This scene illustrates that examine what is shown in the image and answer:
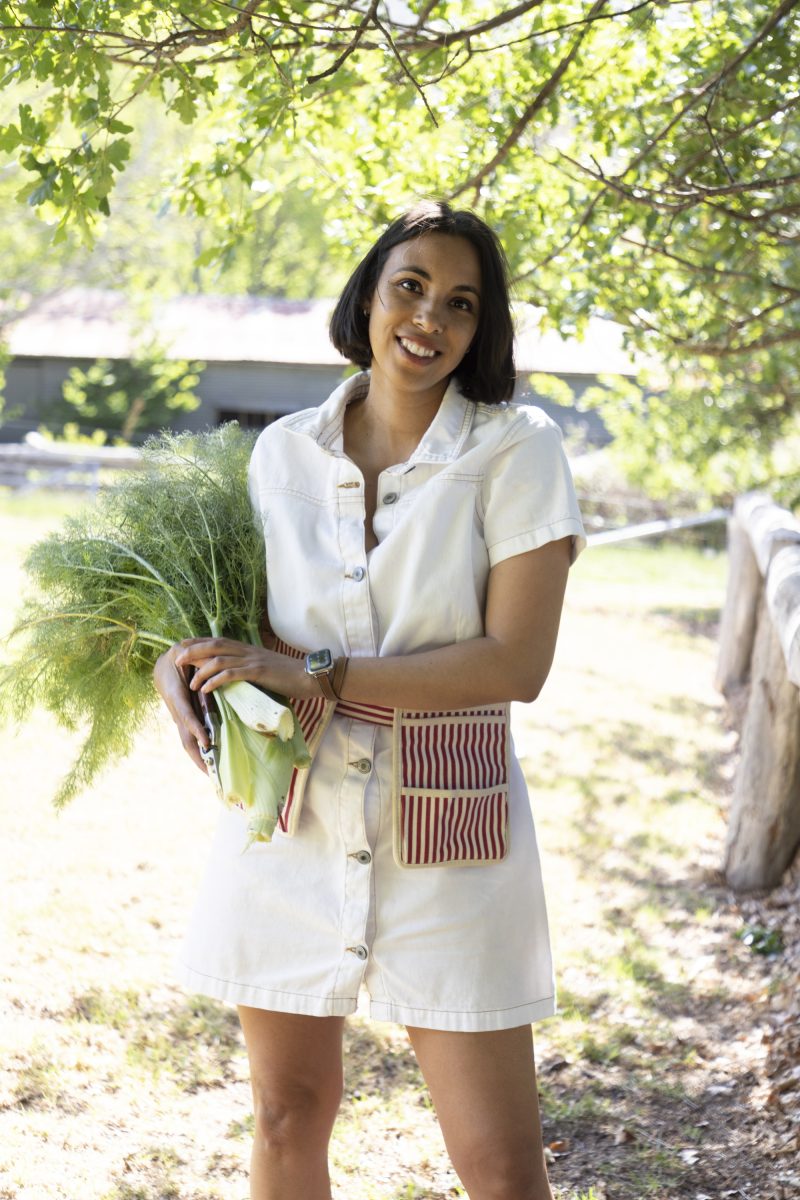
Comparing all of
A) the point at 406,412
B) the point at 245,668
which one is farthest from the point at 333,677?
the point at 406,412

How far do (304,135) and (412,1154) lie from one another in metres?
3.35

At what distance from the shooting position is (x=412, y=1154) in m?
3.35

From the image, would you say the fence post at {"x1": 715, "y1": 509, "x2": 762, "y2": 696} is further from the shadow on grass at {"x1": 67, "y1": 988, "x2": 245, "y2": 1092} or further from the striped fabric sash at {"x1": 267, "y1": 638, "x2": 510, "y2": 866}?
the striped fabric sash at {"x1": 267, "y1": 638, "x2": 510, "y2": 866}

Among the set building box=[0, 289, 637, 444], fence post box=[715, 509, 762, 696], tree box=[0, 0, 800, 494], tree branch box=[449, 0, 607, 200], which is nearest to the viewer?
tree box=[0, 0, 800, 494]

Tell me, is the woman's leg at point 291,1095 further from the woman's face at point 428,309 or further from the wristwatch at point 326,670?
the woman's face at point 428,309

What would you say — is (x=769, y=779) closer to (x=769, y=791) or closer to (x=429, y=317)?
(x=769, y=791)

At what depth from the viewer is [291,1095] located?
2219 mm

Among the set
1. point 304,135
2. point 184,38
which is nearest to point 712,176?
point 304,135

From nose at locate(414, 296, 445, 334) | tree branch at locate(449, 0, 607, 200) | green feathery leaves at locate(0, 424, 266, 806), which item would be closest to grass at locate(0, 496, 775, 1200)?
green feathery leaves at locate(0, 424, 266, 806)

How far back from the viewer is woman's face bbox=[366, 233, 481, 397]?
7.29 ft

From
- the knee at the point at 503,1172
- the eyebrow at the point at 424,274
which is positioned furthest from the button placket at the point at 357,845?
the eyebrow at the point at 424,274

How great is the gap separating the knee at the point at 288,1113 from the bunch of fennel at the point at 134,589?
0.55 m

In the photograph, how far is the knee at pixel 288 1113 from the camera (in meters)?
2.22

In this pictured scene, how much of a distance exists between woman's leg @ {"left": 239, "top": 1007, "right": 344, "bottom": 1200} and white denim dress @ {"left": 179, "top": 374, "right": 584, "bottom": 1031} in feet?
0.28
